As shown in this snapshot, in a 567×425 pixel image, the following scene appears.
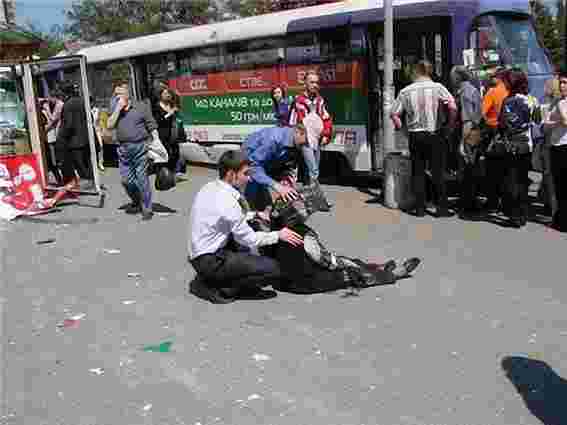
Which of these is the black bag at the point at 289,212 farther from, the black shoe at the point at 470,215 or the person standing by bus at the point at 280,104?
the person standing by bus at the point at 280,104

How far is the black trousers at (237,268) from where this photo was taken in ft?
17.3

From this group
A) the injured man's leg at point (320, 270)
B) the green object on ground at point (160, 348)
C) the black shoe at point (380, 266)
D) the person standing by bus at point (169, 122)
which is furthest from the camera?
the person standing by bus at point (169, 122)

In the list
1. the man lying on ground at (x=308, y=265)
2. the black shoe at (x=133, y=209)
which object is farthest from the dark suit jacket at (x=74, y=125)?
the man lying on ground at (x=308, y=265)

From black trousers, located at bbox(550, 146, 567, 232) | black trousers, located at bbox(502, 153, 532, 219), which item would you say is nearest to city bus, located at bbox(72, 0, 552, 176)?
black trousers, located at bbox(502, 153, 532, 219)

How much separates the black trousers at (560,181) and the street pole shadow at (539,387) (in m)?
3.57

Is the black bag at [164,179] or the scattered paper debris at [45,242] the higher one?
the black bag at [164,179]

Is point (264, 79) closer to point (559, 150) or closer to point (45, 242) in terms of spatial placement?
point (45, 242)

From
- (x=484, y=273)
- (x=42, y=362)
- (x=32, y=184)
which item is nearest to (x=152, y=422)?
(x=42, y=362)

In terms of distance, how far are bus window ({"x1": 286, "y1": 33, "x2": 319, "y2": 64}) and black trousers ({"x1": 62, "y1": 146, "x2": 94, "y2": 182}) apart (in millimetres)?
3687

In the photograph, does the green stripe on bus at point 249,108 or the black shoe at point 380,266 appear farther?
the green stripe on bus at point 249,108

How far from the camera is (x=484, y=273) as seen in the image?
6.04 metres

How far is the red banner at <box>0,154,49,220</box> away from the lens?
947 centimetres

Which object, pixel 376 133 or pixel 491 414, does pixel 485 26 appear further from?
pixel 491 414

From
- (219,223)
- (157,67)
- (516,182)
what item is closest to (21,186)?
(219,223)
